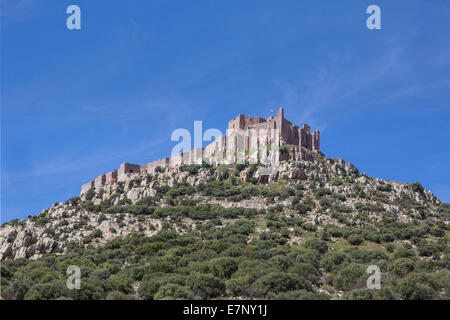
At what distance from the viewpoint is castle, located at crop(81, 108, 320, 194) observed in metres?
81.8

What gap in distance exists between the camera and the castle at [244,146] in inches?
3219

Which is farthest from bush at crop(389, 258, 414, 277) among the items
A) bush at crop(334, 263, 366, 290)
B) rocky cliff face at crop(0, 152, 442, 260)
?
rocky cliff face at crop(0, 152, 442, 260)

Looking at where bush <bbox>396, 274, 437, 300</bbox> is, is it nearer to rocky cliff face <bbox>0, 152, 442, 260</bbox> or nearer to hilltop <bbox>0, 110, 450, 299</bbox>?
hilltop <bbox>0, 110, 450, 299</bbox>

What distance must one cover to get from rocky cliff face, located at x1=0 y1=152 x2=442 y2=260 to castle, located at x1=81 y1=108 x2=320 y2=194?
3.19 metres

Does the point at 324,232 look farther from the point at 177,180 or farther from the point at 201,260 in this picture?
the point at 177,180

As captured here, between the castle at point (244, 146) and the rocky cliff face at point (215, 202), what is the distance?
319cm

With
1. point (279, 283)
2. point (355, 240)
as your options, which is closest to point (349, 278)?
point (279, 283)

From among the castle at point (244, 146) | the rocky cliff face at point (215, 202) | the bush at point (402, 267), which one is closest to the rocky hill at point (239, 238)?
the bush at point (402, 267)

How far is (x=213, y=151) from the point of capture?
284ft

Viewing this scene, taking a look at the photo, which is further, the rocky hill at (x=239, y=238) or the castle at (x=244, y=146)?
the castle at (x=244, y=146)

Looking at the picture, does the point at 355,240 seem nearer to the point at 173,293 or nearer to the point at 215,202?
the point at 215,202

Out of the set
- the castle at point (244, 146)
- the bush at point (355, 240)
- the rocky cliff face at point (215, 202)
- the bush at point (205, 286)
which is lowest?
the bush at point (205, 286)

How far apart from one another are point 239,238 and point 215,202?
1774 cm

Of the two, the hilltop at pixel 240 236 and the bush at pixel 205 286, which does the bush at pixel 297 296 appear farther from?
the bush at pixel 205 286
